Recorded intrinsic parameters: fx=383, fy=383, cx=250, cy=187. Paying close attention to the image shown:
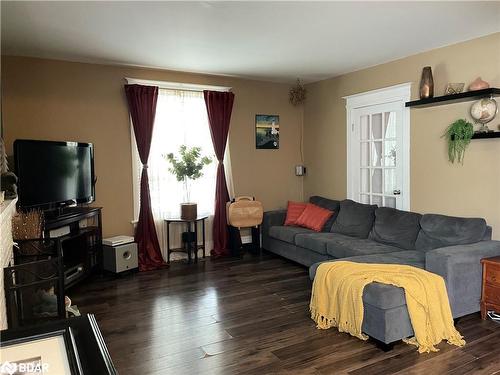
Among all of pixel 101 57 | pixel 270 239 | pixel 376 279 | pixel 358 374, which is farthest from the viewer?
pixel 270 239

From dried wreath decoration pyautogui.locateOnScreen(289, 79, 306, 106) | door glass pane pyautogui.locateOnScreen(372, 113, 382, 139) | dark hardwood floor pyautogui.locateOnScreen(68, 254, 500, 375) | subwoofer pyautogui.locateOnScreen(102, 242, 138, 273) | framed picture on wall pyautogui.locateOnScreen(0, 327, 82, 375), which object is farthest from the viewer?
dried wreath decoration pyautogui.locateOnScreen(289, 79, 306, 106)

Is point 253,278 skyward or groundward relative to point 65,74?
groundward

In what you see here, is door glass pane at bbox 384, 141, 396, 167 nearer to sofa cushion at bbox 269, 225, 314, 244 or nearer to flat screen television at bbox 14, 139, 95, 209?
sofa cushion at bbox 269, 225, 314, 244

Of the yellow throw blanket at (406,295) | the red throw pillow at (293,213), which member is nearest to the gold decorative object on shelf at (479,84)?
the yellow throw blanket at (406,295)

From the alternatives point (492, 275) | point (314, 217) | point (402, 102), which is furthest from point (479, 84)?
point (314, 217)

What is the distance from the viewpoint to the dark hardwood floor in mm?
2572

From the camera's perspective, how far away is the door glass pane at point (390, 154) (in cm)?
477

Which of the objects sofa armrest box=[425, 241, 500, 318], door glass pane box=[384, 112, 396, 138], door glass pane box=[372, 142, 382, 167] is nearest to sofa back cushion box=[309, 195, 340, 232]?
door glass pane box=[372, 142, 382, 167]

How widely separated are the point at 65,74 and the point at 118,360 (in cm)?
348

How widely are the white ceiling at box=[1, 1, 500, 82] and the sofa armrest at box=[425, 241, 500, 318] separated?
6.51 ft

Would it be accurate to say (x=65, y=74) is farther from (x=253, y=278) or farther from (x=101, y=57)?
(x=253, y=278)

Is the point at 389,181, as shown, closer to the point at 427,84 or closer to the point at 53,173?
the point at 427,84

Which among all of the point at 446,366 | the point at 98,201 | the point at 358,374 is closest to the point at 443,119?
the point at 446,366

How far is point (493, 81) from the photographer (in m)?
3.67
